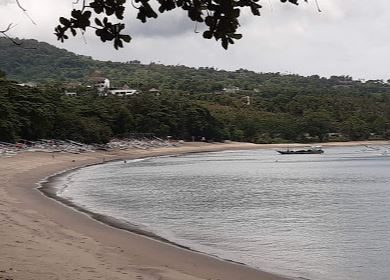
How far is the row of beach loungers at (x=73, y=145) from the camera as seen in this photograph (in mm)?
57987

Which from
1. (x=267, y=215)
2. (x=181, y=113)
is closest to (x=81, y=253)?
(x=267, y=215)

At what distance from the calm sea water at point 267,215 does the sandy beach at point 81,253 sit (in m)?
1.33

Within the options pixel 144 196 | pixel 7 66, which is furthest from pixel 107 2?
pixel 7 66

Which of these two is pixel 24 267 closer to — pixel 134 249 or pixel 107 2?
pixel 134 249

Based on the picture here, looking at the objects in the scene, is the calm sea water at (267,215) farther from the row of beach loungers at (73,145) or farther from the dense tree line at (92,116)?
the dense tree line at (92,116)

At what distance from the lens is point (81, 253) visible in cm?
1396

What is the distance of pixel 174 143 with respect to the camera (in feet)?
342

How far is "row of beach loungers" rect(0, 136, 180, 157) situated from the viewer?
58.0 metres

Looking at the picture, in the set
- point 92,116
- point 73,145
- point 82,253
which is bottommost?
point 82,253

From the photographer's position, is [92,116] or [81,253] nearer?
[81,253]

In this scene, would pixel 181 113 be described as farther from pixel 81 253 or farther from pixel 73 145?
pixel 81 253

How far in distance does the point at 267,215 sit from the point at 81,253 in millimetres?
12830

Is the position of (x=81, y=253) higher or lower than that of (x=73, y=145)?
lower

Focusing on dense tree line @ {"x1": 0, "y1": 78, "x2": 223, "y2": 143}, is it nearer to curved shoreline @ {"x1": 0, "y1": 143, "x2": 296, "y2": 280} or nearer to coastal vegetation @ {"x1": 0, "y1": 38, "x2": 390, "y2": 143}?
coastal vegetation @ {"x1": 0, "y1": 38, "x2": 390, "y2": 143}
